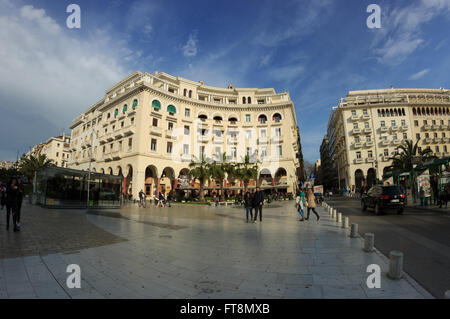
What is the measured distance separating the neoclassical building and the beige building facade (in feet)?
60.5

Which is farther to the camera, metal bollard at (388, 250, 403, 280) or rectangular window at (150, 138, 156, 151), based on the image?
rectangular window at (150, 138, 156, 151)

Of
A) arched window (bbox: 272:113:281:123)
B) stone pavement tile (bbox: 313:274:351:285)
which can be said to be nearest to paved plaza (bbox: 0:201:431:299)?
stone pavement tile (bbox: 313:274:351:285)

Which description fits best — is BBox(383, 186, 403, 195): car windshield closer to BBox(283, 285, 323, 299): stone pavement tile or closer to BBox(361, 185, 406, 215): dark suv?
BBox(361, 185, 406, 215): dark suv

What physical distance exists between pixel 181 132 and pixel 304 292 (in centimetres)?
3543

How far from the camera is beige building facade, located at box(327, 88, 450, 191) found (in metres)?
45.8

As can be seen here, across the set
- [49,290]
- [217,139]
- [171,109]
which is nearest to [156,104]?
[171,109]

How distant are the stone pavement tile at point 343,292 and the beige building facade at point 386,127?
4966 cm

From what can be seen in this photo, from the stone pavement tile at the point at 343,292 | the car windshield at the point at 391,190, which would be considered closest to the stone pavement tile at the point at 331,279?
the stone pavement tile at the point at 343,292

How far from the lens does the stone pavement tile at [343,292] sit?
120 inches

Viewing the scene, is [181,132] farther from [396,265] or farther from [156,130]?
[396,265]

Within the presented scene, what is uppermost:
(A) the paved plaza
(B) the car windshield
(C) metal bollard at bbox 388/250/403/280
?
(B) the car windshield
